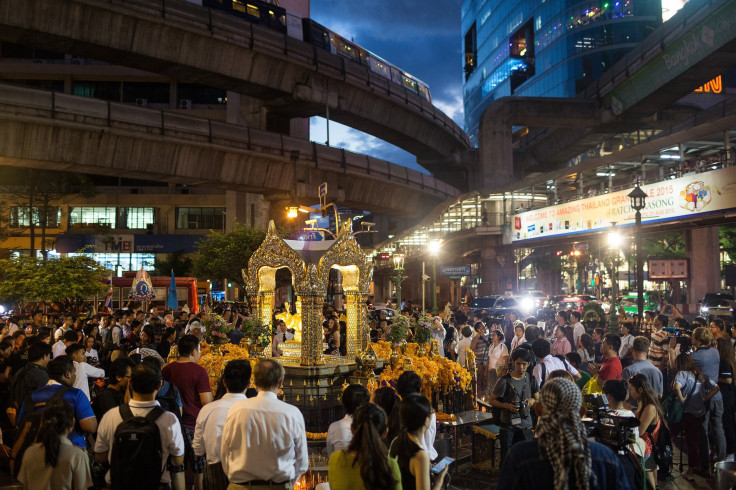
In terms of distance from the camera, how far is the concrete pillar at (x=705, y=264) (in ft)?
110

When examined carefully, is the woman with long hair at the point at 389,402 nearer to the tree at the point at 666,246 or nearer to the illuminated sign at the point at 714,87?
the tree at the point at 666,246

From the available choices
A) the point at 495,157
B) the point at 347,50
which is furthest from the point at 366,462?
the point at 495,157

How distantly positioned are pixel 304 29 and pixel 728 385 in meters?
26.5

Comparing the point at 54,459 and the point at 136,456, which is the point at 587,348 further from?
the point at 54,459

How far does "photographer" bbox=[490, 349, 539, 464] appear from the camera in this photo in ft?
23.5

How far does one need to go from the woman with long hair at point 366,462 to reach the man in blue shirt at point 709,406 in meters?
6.03

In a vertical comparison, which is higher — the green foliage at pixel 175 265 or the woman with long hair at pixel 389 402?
the green foliage at pixel 175 265

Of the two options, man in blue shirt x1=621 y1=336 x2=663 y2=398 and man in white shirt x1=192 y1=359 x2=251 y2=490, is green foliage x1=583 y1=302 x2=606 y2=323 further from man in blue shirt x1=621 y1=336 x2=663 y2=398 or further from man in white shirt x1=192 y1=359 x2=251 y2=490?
man in white shirt x1=192 y1=359 x2=251 y2=490

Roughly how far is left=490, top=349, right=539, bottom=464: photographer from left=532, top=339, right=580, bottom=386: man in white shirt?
417 mm

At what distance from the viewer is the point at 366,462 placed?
3713 millimetres

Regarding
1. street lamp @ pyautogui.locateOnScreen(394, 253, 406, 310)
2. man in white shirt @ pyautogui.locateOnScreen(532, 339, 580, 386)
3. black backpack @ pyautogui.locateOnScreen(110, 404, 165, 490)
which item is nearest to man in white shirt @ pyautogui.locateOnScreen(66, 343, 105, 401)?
black backpack @ pyautogui.locateOnScreen(110, 404, 165, 490)

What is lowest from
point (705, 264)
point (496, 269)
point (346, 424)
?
point (346, 424)

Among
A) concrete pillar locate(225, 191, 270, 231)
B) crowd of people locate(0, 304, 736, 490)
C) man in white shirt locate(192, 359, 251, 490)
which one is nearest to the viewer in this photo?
crowd of people locate(0, 304, 736, 490)

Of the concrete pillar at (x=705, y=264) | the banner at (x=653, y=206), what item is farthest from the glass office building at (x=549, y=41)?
the banner at (x=653, y=206)
